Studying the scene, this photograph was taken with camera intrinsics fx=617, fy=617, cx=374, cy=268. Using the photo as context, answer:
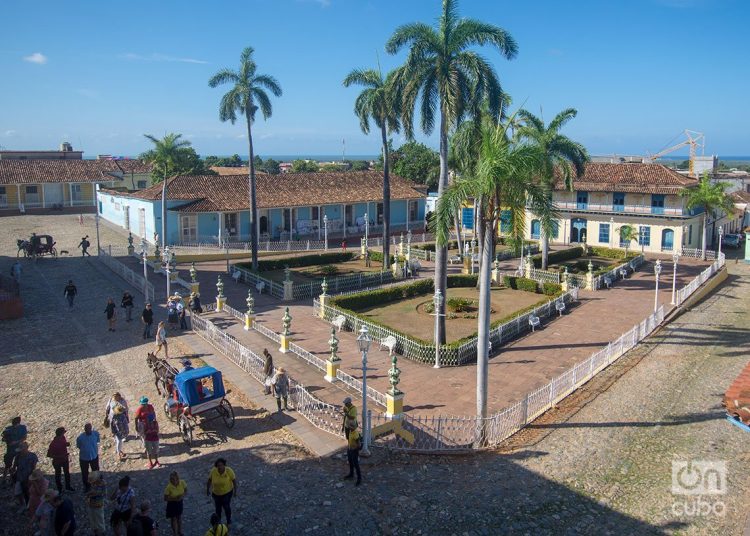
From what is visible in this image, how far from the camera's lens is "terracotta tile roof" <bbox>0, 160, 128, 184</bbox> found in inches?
2082

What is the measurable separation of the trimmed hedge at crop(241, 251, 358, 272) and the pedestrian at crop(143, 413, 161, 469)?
20.8 metres

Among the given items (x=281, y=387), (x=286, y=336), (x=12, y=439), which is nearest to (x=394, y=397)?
(x=281, y=387)

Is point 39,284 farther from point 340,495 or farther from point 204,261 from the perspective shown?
point 340,495

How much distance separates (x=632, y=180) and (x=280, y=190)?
81.4ft

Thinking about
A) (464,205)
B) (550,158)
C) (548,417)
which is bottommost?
(548,417)

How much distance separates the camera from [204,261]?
36188mm

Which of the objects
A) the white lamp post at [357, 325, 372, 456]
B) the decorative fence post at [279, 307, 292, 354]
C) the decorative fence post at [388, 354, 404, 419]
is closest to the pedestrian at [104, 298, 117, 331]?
the decorative fence post at [279, 307, 292, 354]

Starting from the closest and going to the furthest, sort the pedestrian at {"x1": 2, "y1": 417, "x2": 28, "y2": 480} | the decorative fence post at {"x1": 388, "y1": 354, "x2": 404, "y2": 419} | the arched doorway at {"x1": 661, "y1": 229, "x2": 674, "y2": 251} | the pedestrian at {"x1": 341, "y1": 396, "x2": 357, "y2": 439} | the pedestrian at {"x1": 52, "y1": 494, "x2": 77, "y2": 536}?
the pedestrian at {"x1": 52, "y1": 494, "x2": 77, "y2": 536}, the pedestrian at {"x1": 2, "y1": 417, "x2": 28, "y2": 480}, the pedestrian at {"x1": 341, "y1": 396, "x2": 357, "y2": 439}, the decorative fence post at {"x1": 388, "y1": 354, "x2": 404, "y2": 419}, the arched doorway at {"x1": 661, "y1": 229, "x2": 674, "y2": 251}

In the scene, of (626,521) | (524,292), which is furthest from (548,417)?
(524,292)

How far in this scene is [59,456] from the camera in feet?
35.8

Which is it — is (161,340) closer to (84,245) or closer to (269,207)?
(84,245)

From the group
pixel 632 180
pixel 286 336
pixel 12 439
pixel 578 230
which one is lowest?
pixel 286 336

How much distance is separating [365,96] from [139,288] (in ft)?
48.2

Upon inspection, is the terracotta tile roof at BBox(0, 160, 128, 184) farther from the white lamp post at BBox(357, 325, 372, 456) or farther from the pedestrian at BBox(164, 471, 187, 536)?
the pedestrian at BBox(164, 471, 187, 536)
